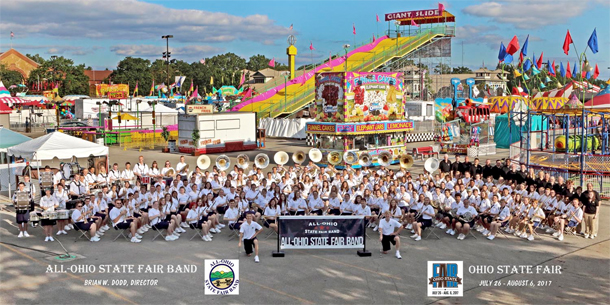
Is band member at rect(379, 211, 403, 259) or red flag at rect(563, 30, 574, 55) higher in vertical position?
red flag at rect(563, 30, 574, 55)

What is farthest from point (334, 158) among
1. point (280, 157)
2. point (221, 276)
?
point (221, 276)

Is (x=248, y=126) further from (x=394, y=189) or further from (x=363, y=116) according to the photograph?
(x=394, y=189)

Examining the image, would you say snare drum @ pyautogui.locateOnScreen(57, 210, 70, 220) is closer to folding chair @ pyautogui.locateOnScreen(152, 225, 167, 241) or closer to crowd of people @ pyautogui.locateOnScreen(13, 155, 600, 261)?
crowd of people @ pyautogui.locateOnScreen(13, 155, 600, 261)

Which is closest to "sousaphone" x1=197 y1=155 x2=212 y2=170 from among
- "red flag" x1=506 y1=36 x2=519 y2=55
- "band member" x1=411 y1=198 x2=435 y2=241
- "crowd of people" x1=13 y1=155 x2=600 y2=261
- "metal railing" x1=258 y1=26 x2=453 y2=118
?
"crowd of people" x1=13 y1=155 x2=600 y2=261

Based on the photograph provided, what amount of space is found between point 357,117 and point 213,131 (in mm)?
10990

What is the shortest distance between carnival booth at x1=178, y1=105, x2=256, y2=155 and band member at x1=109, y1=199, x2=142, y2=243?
18762 mm

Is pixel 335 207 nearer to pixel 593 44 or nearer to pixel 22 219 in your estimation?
pixel 22 219

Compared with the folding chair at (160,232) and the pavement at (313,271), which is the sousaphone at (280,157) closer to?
the pavement at (313,271)

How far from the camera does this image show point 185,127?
36344 millimetres


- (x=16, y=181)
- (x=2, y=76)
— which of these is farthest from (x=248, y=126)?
(x=2, y=76)

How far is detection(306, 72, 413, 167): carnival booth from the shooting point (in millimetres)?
28500

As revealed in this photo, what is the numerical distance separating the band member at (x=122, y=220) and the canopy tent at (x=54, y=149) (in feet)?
22.7

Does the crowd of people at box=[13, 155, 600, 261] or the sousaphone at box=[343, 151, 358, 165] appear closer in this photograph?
the crowd of people at box=[13, 155, 600, 261]

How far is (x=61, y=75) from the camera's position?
9444 cm
